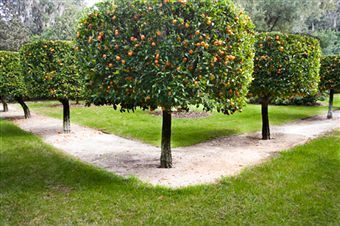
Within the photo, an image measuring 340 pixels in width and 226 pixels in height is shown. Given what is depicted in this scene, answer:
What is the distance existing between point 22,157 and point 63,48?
4.72m

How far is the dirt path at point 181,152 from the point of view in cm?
785

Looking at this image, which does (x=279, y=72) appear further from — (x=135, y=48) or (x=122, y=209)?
(x=122, y=209)

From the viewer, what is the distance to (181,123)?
1560cm

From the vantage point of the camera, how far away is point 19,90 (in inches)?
658

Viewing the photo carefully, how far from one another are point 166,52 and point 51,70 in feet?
24.0

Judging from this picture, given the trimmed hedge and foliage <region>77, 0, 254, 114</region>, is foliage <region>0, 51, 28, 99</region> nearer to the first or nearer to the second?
foliage <region>77, 0, 254, 114</region>

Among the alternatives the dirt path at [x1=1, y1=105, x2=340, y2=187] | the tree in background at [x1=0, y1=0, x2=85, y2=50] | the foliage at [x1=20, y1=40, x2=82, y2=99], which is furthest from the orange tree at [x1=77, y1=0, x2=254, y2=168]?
the tree in background at [x1=0, y1=0, x2=85, y2=50]

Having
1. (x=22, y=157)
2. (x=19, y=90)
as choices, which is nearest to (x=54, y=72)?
(x=22, y=157)

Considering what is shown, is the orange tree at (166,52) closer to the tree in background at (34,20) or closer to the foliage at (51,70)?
the foliage at (51,70)

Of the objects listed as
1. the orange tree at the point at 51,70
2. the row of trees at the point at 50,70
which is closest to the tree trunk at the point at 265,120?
the row of trees at the point at 50,70

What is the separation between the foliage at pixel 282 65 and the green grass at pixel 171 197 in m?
2.69

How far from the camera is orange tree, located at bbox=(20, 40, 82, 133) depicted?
1251 cm

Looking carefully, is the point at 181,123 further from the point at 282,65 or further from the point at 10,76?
the point at 10,76

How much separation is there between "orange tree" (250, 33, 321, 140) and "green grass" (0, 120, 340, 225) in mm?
2698
